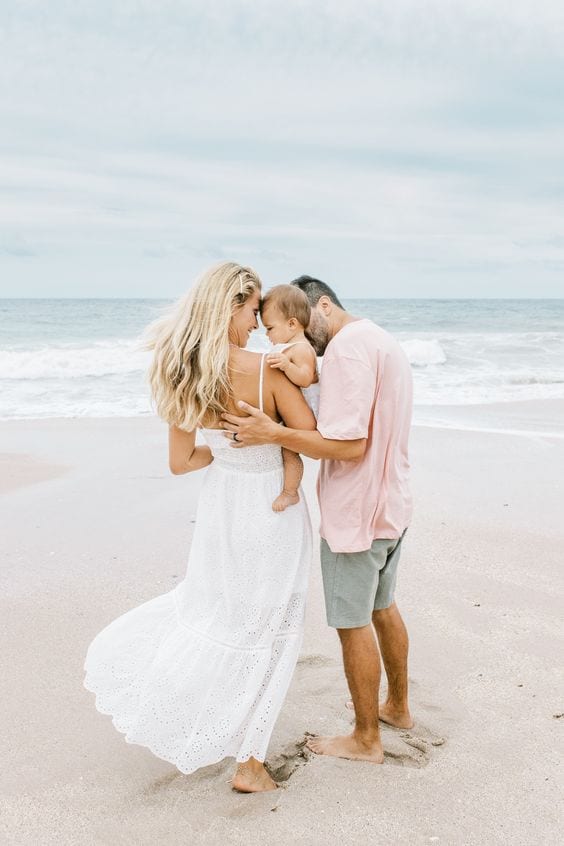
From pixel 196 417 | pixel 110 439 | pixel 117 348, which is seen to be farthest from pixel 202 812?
pixel 117 348

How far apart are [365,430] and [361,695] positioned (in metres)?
1.01

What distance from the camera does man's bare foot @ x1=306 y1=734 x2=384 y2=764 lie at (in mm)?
2994

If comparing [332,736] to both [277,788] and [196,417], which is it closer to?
[277,788]

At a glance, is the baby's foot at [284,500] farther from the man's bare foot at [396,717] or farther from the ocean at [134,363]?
the man's bare foot at [396,717]

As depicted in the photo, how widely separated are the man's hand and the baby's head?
34 cm

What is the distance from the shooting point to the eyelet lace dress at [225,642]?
2793mm

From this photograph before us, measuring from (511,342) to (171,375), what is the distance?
2615cm

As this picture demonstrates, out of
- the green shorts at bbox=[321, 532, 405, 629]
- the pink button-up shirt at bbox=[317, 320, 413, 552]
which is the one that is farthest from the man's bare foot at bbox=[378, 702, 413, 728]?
the pink button-up shirt at bbox=[317, 320, 413, 552]

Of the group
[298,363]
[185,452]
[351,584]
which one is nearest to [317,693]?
[351,584]

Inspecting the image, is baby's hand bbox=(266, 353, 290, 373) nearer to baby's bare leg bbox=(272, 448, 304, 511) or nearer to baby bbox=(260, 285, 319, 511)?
baby bbox=(260, 285, 319, 511)

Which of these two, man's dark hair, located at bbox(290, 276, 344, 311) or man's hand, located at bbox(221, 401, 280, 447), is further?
man's dark hair, located at bbox(290, 276, 344, 311)

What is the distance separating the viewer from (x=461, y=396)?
1352cm

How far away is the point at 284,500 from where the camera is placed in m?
2.81

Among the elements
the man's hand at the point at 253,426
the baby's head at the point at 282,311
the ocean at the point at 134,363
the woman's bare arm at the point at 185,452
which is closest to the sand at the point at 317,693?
the woman's bare arm at the point at 185,452
